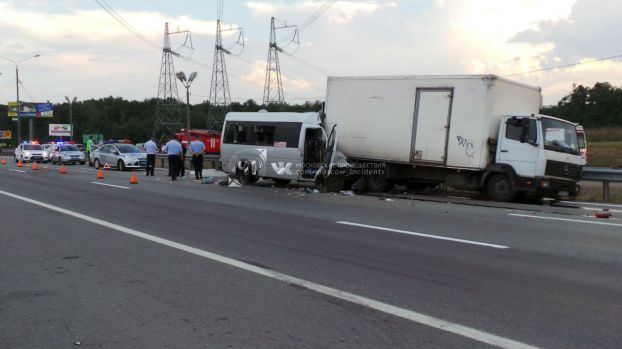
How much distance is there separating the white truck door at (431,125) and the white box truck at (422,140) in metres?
0.03

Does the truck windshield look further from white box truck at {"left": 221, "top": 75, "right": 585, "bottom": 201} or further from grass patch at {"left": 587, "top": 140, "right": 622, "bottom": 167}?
grass patch at {"left": 587, "top": 140, "right": 622, "bottom": 167}

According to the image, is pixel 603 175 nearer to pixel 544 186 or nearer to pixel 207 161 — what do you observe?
pixel 544 186

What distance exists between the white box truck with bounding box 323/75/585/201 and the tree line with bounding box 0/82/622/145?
46256 mm

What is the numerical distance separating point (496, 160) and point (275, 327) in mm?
11424

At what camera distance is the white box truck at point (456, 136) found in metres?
14.2

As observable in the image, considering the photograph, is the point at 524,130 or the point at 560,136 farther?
the point at 560,136

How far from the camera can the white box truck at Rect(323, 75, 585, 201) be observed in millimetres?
14188

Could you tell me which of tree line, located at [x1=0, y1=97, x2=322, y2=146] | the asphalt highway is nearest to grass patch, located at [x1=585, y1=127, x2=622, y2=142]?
the asphalt highway

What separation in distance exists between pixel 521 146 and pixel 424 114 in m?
2.72

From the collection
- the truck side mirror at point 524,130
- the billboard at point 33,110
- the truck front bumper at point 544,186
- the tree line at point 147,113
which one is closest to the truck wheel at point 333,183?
the truck front bumper at point 544,186

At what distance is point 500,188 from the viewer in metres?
14.6

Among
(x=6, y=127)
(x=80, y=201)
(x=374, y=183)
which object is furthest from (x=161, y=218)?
(x=6, y=127)

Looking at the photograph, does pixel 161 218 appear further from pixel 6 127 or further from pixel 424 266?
pixel 6 127

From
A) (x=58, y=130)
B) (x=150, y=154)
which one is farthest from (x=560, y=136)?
(x=58, y=130)
